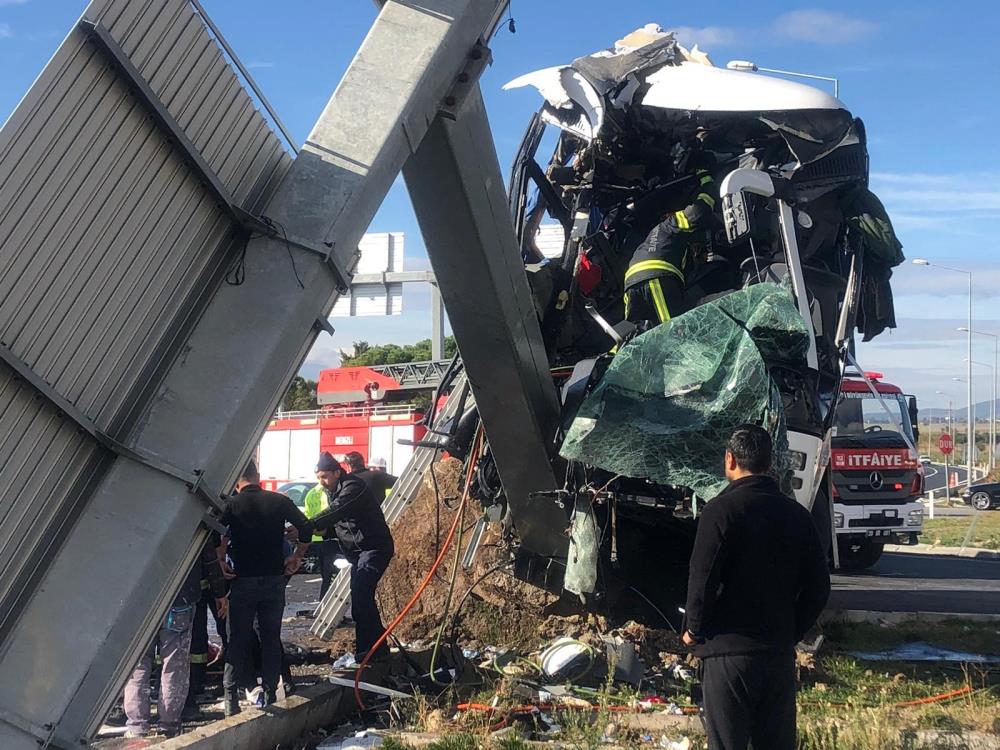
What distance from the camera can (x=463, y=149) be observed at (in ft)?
15.9

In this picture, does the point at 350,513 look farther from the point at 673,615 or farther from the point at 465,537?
the point at 673,615

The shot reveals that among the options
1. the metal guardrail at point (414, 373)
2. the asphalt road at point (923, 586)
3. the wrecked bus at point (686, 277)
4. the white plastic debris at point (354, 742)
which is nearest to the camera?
the white plastic debris at point (354, 742)

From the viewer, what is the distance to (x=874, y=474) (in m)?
14.5

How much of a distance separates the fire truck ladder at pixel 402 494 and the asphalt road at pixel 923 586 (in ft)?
13.5

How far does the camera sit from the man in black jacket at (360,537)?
7.20 m

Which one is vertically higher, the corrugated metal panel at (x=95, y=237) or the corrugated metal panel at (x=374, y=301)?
the corrugated metal panel at (x=374, y=301)

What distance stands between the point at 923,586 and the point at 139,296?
12.1 metres

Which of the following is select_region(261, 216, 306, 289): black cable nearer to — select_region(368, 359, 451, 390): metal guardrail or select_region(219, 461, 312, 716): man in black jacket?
select_region(219, 461, 312, 716): man in black jacket

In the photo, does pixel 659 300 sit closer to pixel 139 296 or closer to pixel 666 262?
pixel 666 262

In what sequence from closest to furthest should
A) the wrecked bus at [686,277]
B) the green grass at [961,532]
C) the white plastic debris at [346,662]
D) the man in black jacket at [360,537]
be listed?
the wrecked bus at [686,277]
the white plastic debris at [346,662]
the man in black jacket at [360,537]
the green grass at [961,532]

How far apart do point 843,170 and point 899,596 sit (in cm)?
689

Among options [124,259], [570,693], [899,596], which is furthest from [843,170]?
[899,596]

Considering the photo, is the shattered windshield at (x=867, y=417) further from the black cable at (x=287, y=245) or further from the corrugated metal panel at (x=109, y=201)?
the corrugated metal panel at (x=109, y=201)

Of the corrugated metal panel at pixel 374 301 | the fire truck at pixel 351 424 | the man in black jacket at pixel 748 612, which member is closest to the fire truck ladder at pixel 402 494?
the man in black jacket at pixel 748 612
